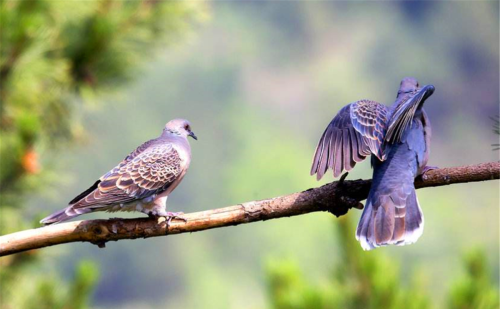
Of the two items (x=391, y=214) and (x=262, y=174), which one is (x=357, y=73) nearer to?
(x=262, y=174)

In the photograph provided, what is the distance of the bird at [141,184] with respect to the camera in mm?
3420

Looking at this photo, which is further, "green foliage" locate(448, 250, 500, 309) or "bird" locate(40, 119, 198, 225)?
"green foliage" locate(448, 250, 500, 309)

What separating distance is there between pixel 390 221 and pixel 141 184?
3.79 ft

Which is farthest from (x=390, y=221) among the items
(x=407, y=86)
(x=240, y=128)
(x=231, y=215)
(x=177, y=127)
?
(x=240, y=128)

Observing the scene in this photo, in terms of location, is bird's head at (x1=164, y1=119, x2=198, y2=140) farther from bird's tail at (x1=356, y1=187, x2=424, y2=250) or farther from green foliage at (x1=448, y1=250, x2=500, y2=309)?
green foliage at (x1=448, y1=250, x2=500, y2=309)

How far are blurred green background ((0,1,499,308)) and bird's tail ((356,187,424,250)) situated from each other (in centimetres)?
155

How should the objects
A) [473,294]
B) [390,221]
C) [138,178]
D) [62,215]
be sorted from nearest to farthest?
[62,215] < [390,221] < [138,178] < [473,294]

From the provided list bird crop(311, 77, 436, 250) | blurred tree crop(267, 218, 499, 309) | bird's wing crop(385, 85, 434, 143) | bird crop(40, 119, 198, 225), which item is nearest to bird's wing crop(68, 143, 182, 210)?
bird crop(40, 119, 198, 225)

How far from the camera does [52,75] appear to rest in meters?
5.65

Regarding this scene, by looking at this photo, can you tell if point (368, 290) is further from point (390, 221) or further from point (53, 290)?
point (53, 290)

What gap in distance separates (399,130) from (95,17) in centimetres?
312

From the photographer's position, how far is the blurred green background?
17.3 ft

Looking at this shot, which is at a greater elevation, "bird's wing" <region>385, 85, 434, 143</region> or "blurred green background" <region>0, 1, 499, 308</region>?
"blurred green background" <region>0, 1, 499, 308</region>

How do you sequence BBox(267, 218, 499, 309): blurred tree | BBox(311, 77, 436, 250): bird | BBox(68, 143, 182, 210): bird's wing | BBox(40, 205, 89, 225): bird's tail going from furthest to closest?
BBox(267, 218, 499, 309): blurred tree
BBox(68, 143, 182, 210): bird's wing
BBox(311, 77, 436, 250): bird
BBox(40, 205, 89, 225): bird's tail
